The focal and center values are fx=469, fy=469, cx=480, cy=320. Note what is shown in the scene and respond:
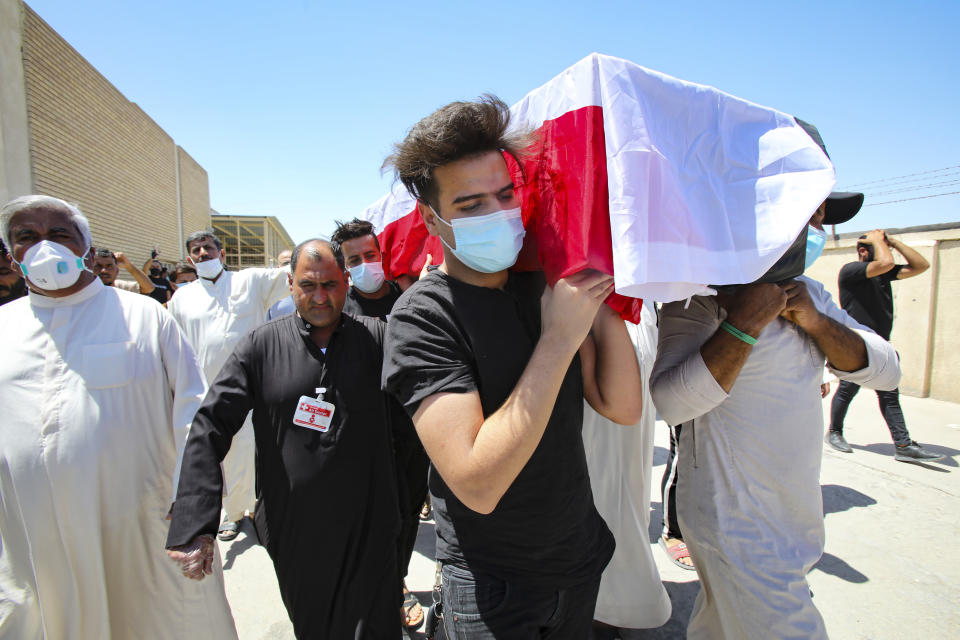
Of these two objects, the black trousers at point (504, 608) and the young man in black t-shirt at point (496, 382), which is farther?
the black trousers at point (504, 608)

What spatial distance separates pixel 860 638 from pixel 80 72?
16.8 m

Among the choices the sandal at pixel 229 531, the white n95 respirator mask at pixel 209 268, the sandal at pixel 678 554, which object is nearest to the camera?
the sandal at pixel 678 554

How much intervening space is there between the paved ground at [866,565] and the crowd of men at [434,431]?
0.94 m

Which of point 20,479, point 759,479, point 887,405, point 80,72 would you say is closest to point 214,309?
point 20,479

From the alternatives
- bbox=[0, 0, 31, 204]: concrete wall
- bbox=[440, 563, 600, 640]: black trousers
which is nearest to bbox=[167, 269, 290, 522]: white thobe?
bbox=[440, 563, 600, 640]: black trousers

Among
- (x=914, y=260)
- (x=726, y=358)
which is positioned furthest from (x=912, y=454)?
(x=726, y=358)

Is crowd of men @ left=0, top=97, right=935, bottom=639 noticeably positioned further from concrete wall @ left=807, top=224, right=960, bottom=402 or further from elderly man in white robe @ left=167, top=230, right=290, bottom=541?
concrete wall @ left=807, top=224, right=960, bottom=402

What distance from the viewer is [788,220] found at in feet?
4.35

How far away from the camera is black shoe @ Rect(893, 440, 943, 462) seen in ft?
15.8

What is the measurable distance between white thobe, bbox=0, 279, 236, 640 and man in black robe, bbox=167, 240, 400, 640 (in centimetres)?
40

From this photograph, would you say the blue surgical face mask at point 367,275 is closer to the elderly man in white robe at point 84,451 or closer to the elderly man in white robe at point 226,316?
the elderly man in white robe at point 226,316

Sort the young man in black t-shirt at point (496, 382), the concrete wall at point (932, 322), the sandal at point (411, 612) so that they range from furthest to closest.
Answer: the concrete wall at point (932, 322), the sandal at point (411, 612), the young man in black t-shirt at point (496, 382)

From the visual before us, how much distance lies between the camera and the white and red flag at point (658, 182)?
1.22m

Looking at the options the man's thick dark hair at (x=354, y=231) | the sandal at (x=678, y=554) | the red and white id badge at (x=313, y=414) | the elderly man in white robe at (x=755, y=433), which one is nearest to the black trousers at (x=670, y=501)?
the sandal at (x=678, y=554)
